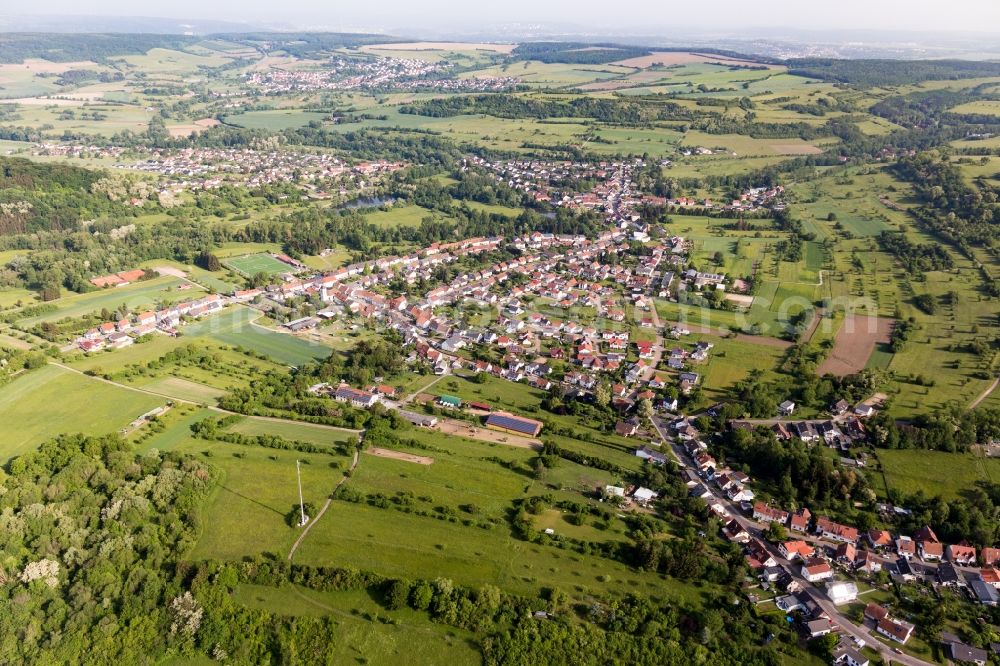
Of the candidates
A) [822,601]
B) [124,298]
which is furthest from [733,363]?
[124,298]

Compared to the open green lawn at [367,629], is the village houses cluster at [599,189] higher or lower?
higher

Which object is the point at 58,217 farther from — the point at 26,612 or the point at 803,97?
the point at 803,97

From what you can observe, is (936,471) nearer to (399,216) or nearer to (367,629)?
(367,629)

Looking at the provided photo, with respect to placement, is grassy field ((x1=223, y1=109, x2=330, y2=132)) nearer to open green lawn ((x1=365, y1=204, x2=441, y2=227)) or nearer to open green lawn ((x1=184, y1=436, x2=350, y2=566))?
open green lawn ((x1=365, y1=204, x2=441, y2=227))

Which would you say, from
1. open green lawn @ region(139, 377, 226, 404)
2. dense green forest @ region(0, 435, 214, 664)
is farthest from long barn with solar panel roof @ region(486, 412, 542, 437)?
open green lawn @ region(139, 377, 226, 404)

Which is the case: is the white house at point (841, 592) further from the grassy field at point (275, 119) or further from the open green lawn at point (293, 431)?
the grassy field at point (275, 119)

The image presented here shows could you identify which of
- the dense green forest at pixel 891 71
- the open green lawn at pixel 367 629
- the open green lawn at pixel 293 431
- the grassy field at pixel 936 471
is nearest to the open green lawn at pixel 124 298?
the open green lawn at pixel 293 431
